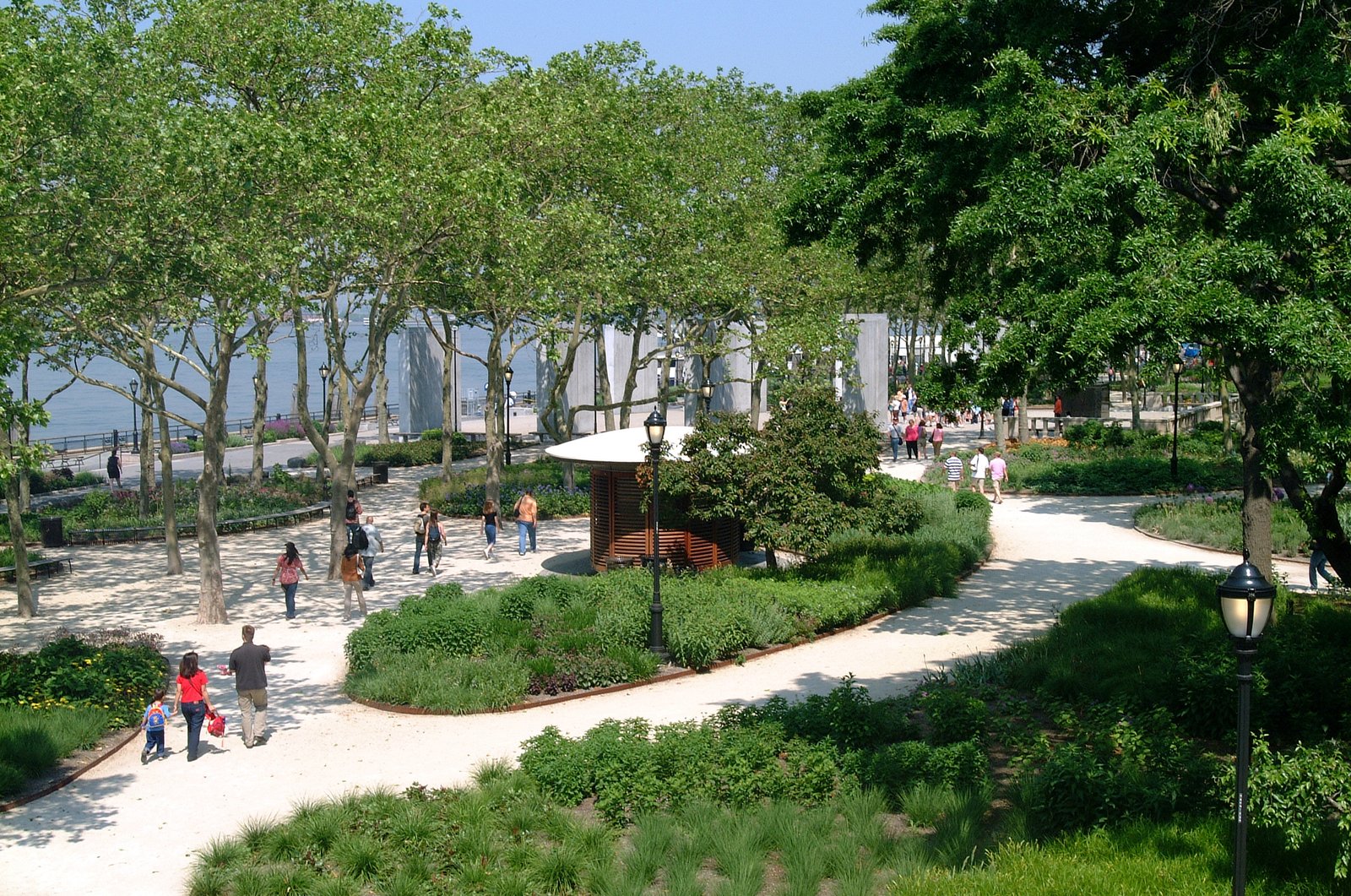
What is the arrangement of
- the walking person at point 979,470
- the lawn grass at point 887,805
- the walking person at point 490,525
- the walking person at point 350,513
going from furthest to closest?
the walking person at point 979,470 → the walking person at point 490,525 → the walking person at point 350,513 → the lawn grass at point 887,805

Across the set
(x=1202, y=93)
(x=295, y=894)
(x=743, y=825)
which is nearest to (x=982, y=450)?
(x=1202, y=93)

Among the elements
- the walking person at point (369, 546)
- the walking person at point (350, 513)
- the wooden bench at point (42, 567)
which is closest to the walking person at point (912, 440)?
the walking person at point (350, 513)

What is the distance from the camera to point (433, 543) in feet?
76.8

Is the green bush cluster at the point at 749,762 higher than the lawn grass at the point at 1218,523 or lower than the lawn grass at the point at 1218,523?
lower

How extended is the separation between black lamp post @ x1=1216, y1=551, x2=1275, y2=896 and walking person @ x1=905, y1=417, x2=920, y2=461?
30880mm

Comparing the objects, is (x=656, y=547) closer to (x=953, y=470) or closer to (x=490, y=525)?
(x=490, y=525)

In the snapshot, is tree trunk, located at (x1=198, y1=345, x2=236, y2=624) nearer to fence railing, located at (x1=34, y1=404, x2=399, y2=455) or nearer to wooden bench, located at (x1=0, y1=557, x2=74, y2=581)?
wooden bench, located at (x1=0, y1=557, x2=74, y2=581)

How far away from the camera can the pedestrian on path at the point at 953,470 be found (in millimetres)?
31672

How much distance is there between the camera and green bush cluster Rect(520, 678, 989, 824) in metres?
11.1

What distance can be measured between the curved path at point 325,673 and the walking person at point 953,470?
3173 mm

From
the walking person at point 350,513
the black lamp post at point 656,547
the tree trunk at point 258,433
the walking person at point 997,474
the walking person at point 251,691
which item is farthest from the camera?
the tree trunk at point 258,433

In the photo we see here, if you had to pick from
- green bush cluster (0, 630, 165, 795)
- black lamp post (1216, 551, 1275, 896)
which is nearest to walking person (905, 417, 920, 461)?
green bush cluster (0, 630, 165, 795)

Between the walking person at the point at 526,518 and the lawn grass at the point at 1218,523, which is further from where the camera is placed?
the walking person at the point at 526,518

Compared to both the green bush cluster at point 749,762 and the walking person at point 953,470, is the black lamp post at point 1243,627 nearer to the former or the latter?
the green bush cluster at point 749,762
